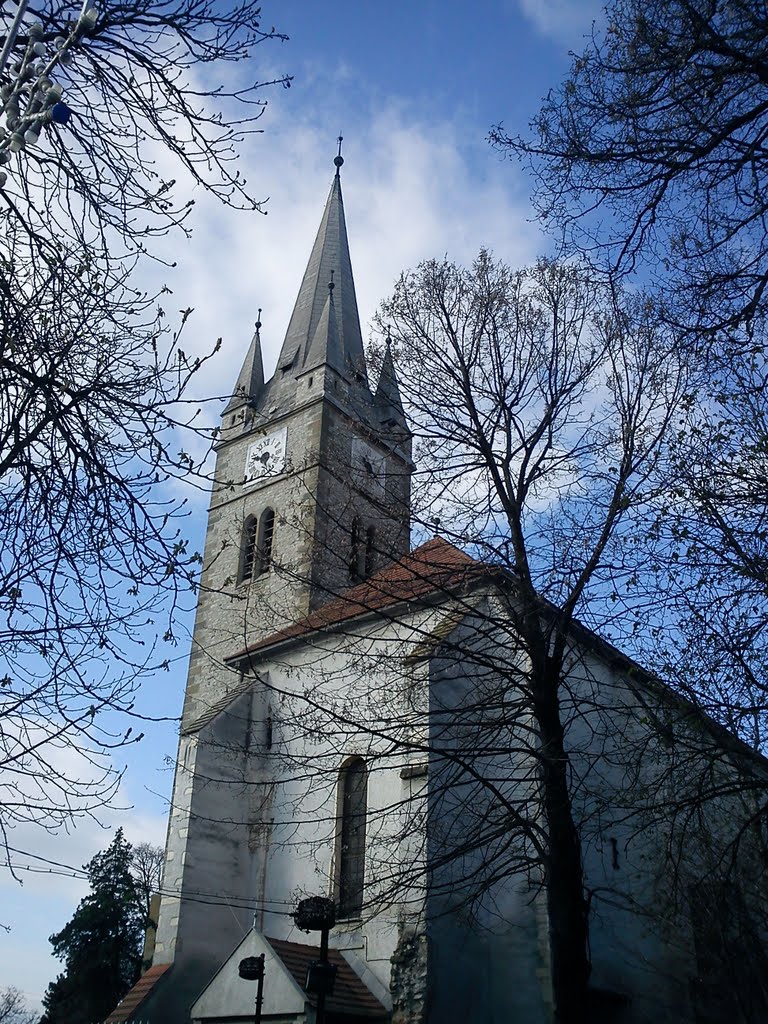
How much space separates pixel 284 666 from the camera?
18.0 meters

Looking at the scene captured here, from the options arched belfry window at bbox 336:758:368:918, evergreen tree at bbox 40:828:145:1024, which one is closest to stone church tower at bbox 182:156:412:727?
arched belfry window at bbox 336:758:368:918

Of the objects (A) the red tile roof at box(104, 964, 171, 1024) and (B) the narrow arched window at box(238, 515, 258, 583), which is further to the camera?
(B) the narrow arched window at box(238, 515, 258, 583)

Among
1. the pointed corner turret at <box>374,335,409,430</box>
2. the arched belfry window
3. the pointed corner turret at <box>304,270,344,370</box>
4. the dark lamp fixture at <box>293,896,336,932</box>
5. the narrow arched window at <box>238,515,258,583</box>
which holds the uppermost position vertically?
the pointed corner turret at <box>304,270,344,370</box>

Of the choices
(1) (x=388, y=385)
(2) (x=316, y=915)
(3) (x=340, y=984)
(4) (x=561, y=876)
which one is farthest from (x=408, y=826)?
(1) (x=388, y=385)

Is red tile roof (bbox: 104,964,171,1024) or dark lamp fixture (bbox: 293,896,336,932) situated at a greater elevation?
dark lamp fixture (bbox: 293,896,336,932)

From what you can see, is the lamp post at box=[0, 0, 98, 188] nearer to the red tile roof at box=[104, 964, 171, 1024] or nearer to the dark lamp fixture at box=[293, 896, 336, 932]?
the dark lamp fixture at box=[293, 896, 336, 932]

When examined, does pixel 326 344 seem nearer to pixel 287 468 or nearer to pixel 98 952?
pixel 287 468

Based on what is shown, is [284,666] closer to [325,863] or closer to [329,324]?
[325,863]

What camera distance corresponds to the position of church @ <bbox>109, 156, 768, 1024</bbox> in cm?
1016

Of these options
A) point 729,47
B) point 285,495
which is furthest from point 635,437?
point 285,495

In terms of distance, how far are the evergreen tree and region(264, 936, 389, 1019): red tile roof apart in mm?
19573

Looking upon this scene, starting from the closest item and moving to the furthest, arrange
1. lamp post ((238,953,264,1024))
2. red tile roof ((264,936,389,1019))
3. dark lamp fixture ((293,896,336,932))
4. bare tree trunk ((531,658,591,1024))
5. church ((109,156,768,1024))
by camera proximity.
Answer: bare tree trunk ((531,658,591,1024)), church ((109,156,768,1024)), dark lamp fixture ((293,896,336,932)), lamp post ((238,953,264,1024)), red tile roof ((264,936,389,1019))

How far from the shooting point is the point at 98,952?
102 feet

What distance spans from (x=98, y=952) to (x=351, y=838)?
20717 millimetres
